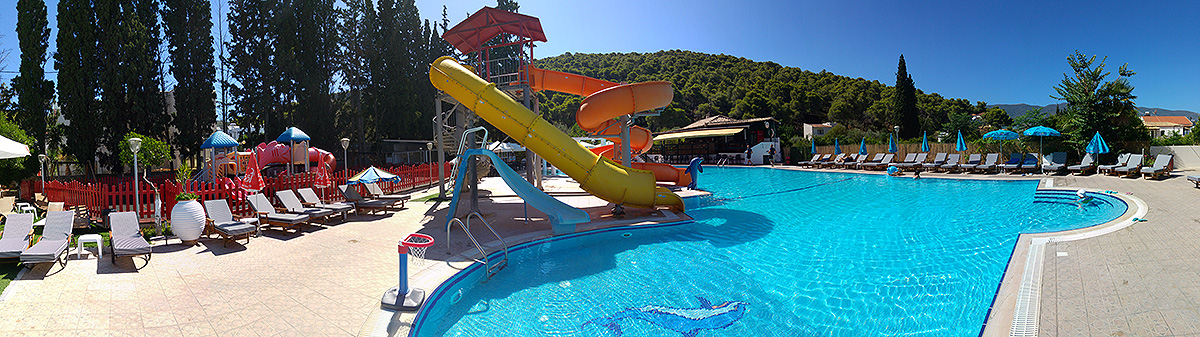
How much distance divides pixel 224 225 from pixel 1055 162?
2533 cm

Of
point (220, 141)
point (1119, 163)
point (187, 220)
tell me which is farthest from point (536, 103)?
point (1119, 163)

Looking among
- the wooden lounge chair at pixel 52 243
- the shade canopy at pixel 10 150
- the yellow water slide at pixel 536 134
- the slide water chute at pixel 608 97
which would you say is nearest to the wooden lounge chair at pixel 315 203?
the yellow water slide at pixel 536 134

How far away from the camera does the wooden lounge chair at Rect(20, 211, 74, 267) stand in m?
5.22

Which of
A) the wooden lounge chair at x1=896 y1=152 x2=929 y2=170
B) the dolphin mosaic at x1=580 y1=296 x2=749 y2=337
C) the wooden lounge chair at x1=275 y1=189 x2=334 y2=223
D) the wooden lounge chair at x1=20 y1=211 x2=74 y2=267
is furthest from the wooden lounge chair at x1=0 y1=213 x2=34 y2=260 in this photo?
the wooden lounge chair at x1=896 y1=152 x2=929 y2=170

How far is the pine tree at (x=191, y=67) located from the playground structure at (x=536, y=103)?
16656mm

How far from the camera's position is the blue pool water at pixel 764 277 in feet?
15.5

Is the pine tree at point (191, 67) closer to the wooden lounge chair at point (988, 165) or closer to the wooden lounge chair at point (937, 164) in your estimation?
the wooden lounge chair at point (937, 164)

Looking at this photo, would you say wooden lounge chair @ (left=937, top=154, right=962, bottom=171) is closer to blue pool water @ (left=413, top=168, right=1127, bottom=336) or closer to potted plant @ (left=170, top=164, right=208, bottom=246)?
blue pool water @ (left=413, top=168, right=1127, bottom=336)

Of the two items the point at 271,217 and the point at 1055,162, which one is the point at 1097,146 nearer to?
the point at 1055,162

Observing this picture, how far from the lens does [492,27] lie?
1311 centimetres

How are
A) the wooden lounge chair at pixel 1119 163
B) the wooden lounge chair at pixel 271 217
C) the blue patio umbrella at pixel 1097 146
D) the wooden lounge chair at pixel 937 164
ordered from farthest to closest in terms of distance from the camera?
the wooden lounge chair at pixel 937 164 < the blue patio umbrella at pixel 1097 146 < the wooden lounge chair at pixel 1119 163 < the wooden lounge chair at pixel 271 217

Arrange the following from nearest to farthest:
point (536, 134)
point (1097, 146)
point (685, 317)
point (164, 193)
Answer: point (685, 317) → point (164, 193) → point (536, 134) → point (1097, 146)

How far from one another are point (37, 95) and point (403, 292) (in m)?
25.6

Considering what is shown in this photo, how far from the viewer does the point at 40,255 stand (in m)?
5.21
